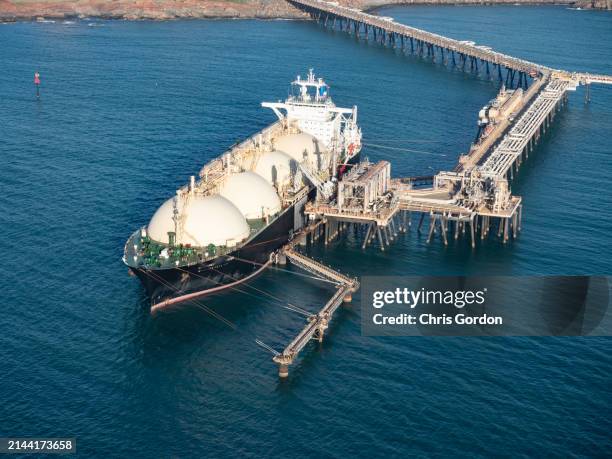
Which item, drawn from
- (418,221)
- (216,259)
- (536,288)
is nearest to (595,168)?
(418,221)

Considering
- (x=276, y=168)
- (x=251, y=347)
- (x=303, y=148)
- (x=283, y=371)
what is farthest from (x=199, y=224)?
(x=303, y=148)

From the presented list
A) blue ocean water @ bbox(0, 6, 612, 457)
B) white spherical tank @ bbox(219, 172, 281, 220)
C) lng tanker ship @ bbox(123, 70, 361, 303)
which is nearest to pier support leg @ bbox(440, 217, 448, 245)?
blue ocean water @ bbox(0, 6, 612, 457)

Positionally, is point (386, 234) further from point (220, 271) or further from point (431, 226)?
point (220, 271)

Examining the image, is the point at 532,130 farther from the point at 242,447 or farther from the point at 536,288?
the point at 242,447

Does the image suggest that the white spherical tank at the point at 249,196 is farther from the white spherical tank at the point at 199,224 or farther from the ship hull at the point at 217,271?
the white spherical tank at the point at 199,224

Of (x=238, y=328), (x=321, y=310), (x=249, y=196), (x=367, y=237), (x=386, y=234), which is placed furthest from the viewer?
(x=386, y=234)

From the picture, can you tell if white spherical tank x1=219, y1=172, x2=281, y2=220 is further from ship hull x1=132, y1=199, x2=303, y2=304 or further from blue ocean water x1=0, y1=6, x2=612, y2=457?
blue ocean water x1=0, y1=6, x2=612, y2=457
